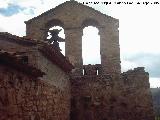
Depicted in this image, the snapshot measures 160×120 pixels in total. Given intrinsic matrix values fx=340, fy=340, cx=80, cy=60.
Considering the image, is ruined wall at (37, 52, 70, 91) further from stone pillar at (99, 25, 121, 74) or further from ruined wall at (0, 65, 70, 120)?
stone pillar at (99, 25, 121, 74)

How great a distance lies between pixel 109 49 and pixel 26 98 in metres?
5.91

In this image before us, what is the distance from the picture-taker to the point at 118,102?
12172 mm

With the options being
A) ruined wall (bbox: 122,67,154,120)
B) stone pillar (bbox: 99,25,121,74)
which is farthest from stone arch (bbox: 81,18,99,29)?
ruined wall (bbox: 122,67,154,120)

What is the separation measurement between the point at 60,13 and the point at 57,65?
342 centimetres

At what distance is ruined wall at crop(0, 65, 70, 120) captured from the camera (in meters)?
6.41

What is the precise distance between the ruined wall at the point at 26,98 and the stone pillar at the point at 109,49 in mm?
2899

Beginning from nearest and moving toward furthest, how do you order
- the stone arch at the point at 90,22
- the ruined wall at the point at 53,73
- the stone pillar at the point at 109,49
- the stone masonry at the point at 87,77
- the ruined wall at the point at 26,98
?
1. the ruined wall at the point at 26,98
2. the ruined wall at the point at 53,73
3. the stone masonry at the point at 87,77
4. the stone pillar at the point at 109,49
5. the stone arch at the point at 90,22

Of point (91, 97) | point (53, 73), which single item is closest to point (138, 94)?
point (91, 97)

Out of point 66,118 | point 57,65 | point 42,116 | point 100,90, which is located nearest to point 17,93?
point 42,116

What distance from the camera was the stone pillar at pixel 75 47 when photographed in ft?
41.4

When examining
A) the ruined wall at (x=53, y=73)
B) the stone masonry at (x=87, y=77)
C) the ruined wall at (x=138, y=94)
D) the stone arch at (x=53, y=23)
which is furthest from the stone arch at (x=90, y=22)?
the ruined wall at (x=53, y=73)

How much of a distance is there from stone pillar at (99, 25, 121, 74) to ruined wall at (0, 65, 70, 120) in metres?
2.90

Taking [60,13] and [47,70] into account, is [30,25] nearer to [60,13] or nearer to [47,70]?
[60,13]

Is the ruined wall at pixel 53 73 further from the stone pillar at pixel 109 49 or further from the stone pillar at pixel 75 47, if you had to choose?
the stone pillar at pixel 109 49
